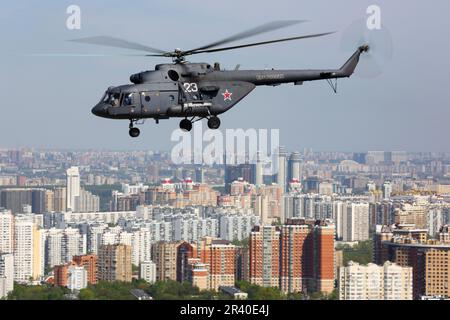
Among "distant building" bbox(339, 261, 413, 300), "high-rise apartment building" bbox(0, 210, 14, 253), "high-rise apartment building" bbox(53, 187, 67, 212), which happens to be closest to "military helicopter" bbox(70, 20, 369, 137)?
"distant building" bbox(339, 261, 413, 300)

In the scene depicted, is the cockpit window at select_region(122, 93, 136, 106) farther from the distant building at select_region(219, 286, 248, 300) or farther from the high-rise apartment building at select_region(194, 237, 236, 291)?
the high-rise apartment building at select_region(194, 237, 236, 291)

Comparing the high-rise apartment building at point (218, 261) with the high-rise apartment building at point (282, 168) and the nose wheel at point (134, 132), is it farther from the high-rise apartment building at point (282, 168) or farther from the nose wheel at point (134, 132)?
the high-rise apartment building at point (282, 168)

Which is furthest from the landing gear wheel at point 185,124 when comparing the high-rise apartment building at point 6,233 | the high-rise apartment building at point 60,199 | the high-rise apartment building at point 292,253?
the high-rise apartment building at point 60,199

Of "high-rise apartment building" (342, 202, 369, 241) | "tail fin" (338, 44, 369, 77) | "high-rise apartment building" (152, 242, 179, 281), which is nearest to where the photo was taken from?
"tail fin" (338, 44, 369, 77)

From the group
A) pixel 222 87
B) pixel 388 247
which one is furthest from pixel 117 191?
pixel 222 87

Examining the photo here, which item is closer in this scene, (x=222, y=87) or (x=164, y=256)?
(x=222, y=87)

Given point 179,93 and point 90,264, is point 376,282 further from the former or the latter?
point 179,93
